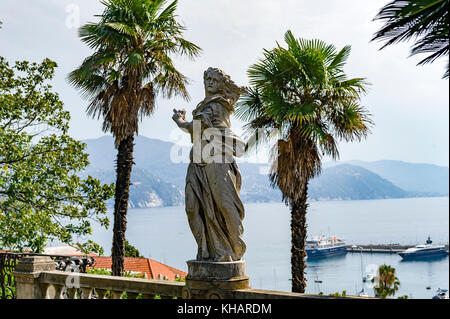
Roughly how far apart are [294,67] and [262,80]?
1.04 meters

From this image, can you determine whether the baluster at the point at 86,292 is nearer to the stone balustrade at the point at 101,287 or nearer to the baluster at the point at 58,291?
the stone balustrade at the point at 101,287

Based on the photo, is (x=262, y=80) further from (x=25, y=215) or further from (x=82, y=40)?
(x=25, y=215)

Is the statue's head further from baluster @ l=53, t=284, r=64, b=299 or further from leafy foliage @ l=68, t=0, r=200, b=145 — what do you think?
leafy foliage @ l=68, t=0, r=200, b=145

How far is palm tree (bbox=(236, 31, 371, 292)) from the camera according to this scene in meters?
13.6

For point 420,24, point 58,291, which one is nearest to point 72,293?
point 58,291

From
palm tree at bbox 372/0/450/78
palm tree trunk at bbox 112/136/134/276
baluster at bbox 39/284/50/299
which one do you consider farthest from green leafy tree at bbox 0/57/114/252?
palm tree at bbox 372/0/450/78

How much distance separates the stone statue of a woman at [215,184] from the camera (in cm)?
527

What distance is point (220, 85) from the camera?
5.74 m

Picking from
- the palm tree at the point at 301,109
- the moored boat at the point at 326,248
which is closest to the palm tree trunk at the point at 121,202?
the palm tree at the point at 301,109

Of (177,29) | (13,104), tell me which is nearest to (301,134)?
(177,29)

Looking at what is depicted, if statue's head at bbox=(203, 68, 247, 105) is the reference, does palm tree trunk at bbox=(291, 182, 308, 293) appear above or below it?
below

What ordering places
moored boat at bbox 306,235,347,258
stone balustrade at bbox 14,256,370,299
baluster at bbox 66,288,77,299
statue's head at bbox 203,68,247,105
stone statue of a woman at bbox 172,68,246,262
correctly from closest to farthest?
stone balustrade at bbox 14,256,370,299
stone statue of a woman at bbox 172,68,246,262
statue's head at bbox 203,68,247,105
baluster at bbox 66,288,77,299
moored boat at bbox 306,235,347,258

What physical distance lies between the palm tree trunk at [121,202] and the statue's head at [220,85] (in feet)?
30.1

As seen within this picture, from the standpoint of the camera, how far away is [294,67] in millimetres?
13617
